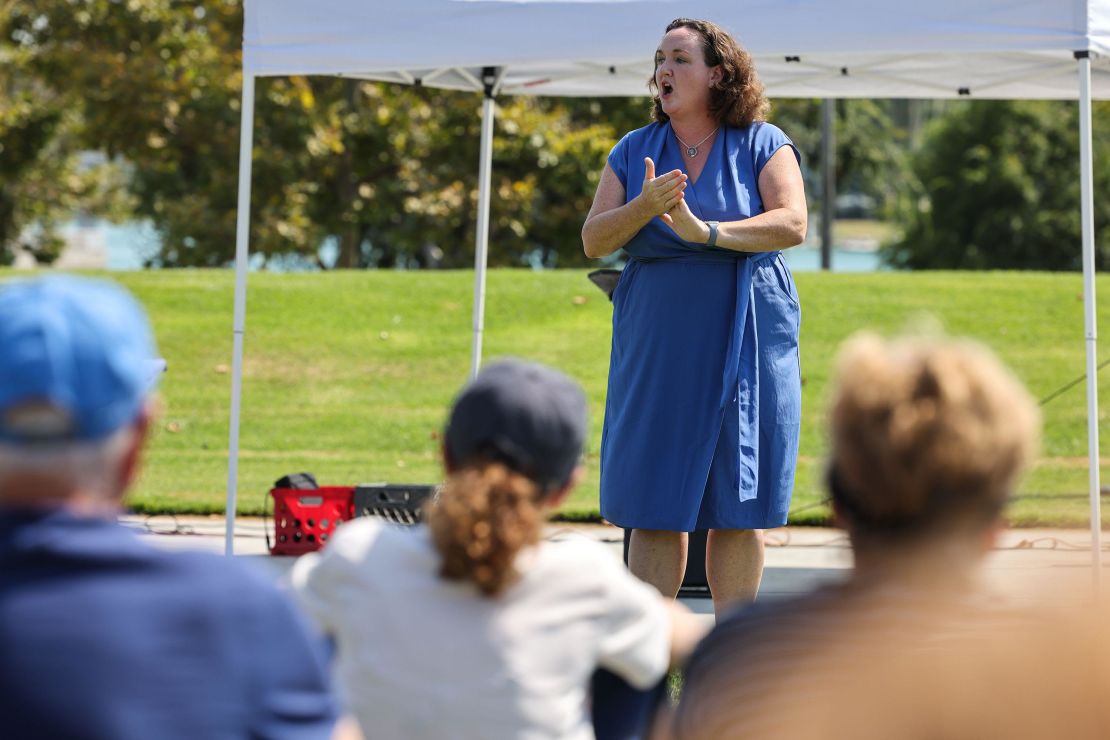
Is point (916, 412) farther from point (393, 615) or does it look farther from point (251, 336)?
point (251, 336)

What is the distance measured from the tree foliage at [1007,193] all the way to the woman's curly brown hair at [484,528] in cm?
2747

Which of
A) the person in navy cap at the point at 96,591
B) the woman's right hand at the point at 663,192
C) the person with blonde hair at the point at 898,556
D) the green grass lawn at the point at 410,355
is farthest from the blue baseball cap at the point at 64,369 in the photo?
the green grass lawn at the point at 410,355

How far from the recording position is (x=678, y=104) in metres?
4.38

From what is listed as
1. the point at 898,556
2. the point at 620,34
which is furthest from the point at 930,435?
the point at 620,34

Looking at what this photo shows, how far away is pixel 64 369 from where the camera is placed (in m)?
1.69

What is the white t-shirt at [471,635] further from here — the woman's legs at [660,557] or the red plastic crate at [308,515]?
the red plastic crate at [308,515]

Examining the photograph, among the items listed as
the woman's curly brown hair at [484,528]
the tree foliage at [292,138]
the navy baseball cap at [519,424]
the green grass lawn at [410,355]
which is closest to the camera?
the woman's curly brown hair at [484,528]

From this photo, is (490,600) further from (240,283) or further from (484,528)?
(240,283)

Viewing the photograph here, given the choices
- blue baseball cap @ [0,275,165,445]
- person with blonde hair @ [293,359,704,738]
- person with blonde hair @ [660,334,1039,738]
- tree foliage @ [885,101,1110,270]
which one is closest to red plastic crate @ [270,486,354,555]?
person with blonde hair @ [293,359,704,738]

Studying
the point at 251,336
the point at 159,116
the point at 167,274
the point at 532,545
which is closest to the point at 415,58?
A: the point at 532,545

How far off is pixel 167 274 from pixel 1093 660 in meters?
12.5

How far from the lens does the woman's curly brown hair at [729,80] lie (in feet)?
14.4

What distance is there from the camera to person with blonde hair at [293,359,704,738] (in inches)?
79.2

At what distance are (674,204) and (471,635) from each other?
2362 mm
